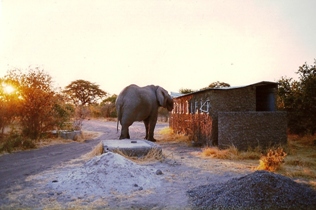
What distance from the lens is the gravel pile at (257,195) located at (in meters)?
4.83

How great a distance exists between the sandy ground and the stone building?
1.88 meters

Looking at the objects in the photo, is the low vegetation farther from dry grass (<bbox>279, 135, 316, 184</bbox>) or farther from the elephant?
the elephant

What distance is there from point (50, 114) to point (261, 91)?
407 inches

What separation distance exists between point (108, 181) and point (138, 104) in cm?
741

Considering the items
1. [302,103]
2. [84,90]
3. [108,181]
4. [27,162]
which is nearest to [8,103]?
[27,162]

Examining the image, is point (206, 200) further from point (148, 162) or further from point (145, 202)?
point (148, 162)

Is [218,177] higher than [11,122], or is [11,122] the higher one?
[11,122]

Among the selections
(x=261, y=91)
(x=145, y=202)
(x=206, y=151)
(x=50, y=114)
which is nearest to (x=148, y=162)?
(x=206, y=151)

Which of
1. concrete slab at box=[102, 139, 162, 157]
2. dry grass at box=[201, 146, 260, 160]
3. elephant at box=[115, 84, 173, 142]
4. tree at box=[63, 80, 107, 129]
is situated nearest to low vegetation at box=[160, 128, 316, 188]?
dry grass at box=[201, 146, 260, 160]

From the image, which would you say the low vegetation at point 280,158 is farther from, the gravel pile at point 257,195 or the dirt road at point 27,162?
the dirt road at point 27,162

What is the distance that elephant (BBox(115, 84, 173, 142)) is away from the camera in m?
13.2

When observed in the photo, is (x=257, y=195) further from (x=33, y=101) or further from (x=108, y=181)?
(x=33, y=101)

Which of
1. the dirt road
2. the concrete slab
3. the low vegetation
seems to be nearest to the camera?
the dirt road

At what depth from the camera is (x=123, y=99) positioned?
13.3 meters
